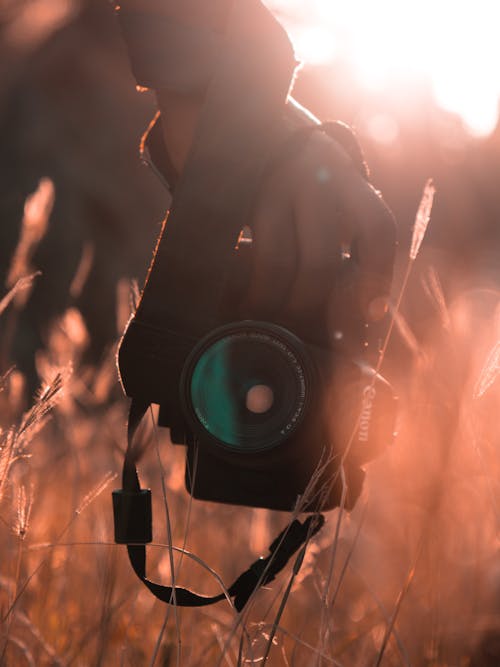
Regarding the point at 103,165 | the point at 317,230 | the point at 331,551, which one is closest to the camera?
the point at 317,230

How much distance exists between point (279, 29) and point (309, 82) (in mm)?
4460

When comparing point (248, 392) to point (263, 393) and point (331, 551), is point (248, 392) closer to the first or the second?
point (263, 393)

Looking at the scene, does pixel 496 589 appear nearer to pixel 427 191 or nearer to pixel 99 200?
pixel 427 191

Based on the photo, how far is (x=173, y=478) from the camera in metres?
1.53

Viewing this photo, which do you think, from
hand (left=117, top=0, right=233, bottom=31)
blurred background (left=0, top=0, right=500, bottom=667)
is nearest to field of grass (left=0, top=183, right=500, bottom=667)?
blurred background (left=0, top=0, right=500, bottom=667)

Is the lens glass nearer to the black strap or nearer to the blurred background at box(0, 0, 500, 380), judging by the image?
the black strap

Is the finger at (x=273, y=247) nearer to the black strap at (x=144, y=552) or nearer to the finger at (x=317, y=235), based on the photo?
the finger at (x=317, y=235)

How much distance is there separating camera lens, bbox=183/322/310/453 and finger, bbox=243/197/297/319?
0.05 meters

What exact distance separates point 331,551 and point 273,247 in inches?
22.3

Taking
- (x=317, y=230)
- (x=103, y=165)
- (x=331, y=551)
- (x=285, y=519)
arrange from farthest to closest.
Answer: (x=103, y=165) < (x=285, y=519) < (x=331, y=551) < (x=317, y=230)

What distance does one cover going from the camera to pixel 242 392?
0.91 meters

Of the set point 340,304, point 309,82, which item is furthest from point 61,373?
point 309,82

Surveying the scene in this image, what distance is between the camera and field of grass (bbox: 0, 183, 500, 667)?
40.4 inches

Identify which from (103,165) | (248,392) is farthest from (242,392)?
(103,165)
